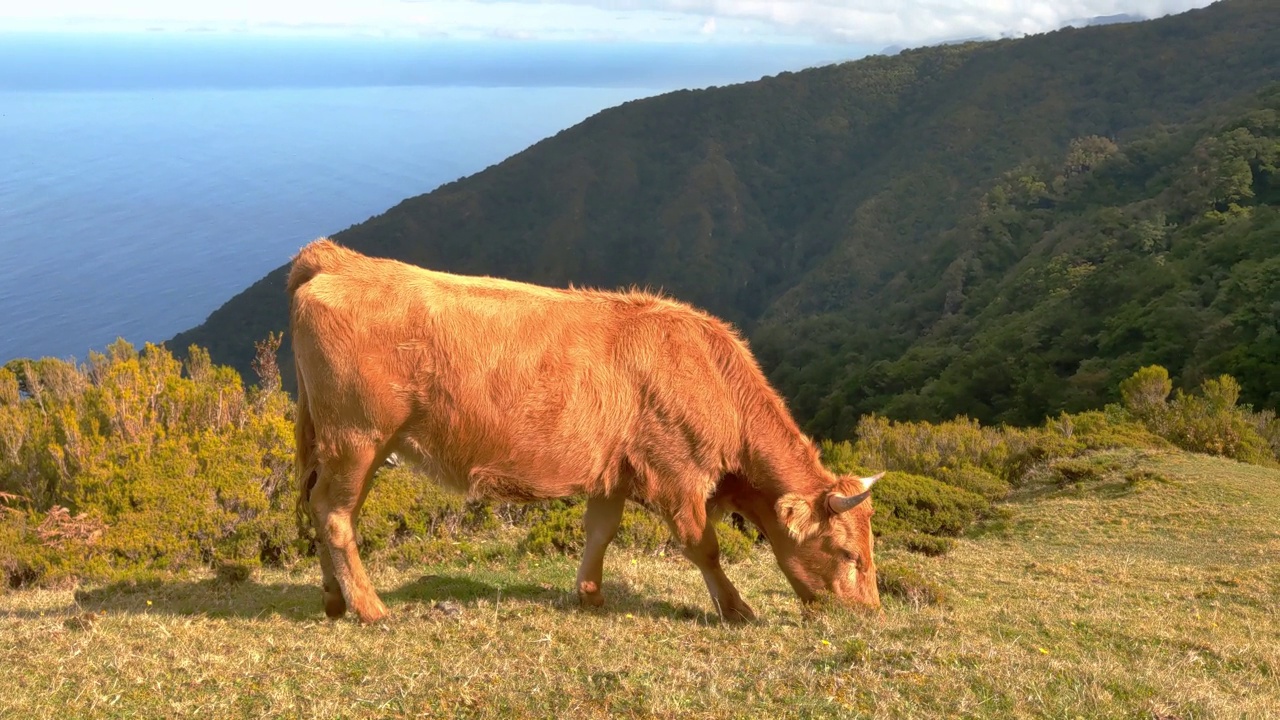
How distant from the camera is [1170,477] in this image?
18734 mm

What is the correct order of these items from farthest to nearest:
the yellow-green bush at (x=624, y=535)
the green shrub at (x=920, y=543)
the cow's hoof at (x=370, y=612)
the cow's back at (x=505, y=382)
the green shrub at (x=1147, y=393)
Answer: the green shrub at (x=1147, y=393) → the green shrub at (x=920, y=543) → the yellow-green bush at (x=624, y=535) → the cow's hoof at (x=370, y=612) → the cow's back at (x=505, y=382)

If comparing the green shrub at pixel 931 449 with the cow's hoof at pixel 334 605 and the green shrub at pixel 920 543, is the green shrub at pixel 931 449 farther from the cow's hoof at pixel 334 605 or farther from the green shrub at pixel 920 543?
the cow's hoof at pixel 334 605

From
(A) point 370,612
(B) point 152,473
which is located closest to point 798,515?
(A) point 370,612

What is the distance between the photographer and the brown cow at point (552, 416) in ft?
21.0

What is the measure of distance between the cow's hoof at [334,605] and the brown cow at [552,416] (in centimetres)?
1

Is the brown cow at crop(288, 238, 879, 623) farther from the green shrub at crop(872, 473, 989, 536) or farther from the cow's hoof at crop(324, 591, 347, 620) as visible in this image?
the green shrub at crop(872, 473, 989, 536)

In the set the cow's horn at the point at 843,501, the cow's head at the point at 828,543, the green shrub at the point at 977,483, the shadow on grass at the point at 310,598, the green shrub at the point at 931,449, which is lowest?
the green shrub at the point at 931,449

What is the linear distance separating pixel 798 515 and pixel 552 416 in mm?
2111

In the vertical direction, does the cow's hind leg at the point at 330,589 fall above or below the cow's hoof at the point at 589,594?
above

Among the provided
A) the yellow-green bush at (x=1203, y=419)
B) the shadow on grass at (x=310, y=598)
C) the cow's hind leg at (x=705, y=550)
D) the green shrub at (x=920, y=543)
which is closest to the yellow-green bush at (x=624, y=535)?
the shadow on grass at (x=310, y=598)

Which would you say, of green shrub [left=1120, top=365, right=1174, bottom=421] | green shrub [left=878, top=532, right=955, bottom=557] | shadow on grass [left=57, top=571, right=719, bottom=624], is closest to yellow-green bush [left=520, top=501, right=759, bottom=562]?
shadow on grass [left=57, top=571, right=719, bottom=624]

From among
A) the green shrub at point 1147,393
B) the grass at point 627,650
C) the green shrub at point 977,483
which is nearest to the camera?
the grass at point 627,650

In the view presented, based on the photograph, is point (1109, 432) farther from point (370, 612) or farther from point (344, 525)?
point (344, 525)

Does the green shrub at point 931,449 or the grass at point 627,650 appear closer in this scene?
the grass at point 627,650
